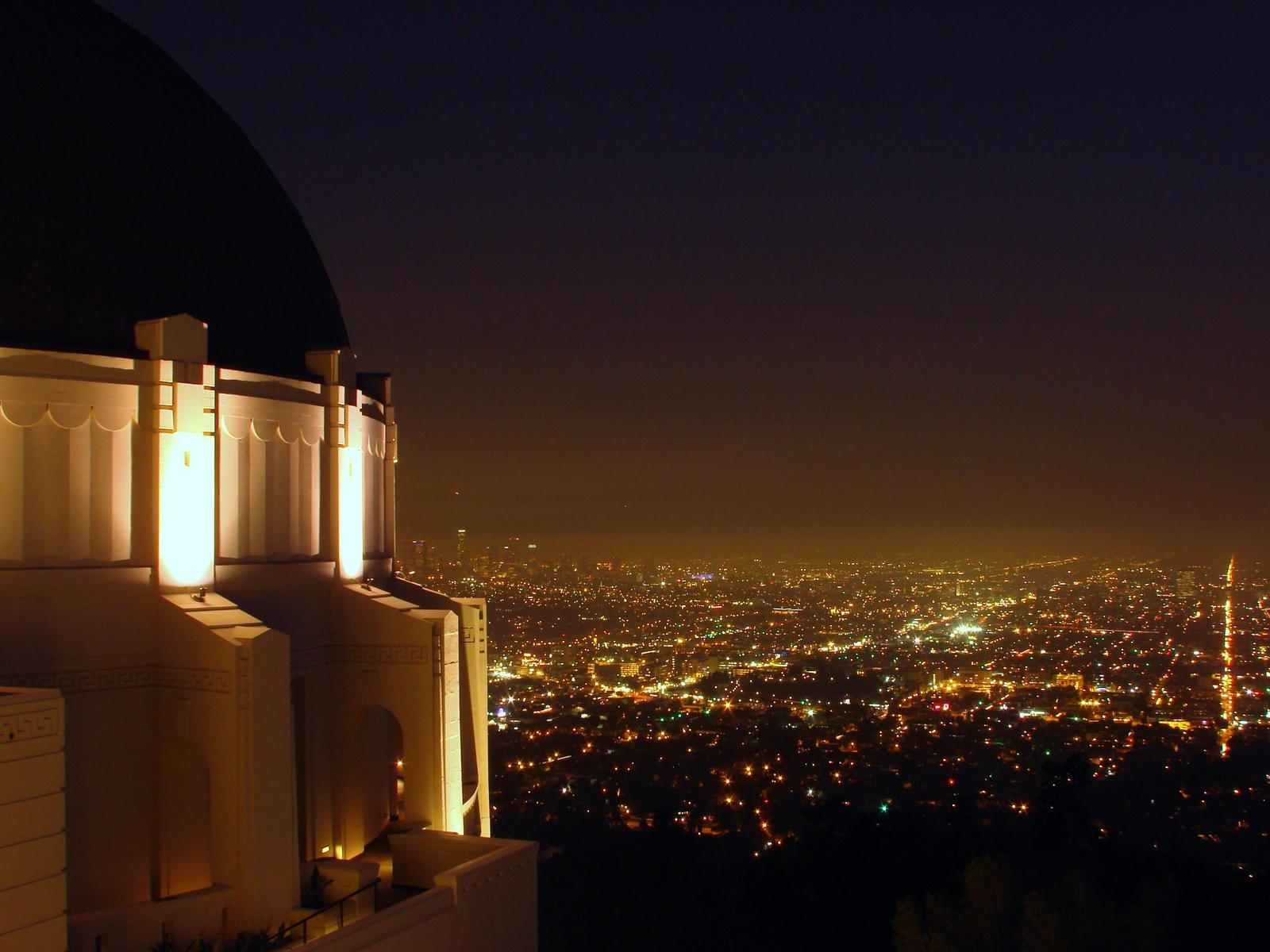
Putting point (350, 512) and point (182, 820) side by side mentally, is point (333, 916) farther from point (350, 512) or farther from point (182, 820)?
point (350, 512)

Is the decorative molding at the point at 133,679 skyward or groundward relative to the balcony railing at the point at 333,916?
skyward

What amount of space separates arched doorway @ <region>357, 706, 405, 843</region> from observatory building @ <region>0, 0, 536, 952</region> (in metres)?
0.04

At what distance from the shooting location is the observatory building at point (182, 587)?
8.51 m

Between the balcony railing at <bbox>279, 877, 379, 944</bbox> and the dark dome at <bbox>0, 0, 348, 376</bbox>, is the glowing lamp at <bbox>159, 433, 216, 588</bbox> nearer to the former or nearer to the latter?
the dark dome at <bbox>0, 0, 348, 376</bbox>

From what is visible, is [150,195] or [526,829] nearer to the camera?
[150,195]

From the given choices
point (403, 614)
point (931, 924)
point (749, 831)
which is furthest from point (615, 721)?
point (403, 614)

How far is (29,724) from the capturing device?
6.69m

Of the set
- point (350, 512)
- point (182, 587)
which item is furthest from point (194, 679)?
point (350, 512)

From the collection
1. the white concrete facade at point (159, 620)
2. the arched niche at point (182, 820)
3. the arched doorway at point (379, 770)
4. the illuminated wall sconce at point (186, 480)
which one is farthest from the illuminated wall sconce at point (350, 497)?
the arched niche at point (182, 820)

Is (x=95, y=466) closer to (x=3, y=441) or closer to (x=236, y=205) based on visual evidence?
(x=3, y=441)

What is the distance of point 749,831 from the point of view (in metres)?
34.3

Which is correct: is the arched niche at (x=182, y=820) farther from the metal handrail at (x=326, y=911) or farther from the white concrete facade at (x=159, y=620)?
the metal handrail at (x=326, y=911)

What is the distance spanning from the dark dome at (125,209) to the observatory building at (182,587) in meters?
0.03

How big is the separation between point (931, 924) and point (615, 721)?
35781 mm
